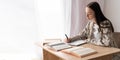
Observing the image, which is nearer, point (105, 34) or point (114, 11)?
point (105, 34)

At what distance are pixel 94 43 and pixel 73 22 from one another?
29.6 inches

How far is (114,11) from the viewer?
2740mm

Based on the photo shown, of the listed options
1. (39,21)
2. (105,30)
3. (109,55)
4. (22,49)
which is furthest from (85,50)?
(22,49)

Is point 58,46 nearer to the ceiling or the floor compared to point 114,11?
nearer to the floor

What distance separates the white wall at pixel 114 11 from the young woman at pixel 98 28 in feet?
2.06

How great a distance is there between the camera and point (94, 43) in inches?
80.8

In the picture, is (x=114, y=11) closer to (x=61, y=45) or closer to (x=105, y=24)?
(x=105, y=24)

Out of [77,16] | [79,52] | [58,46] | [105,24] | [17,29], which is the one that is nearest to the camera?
[79,52]

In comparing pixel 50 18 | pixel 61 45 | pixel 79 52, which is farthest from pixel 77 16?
pixel 79 52

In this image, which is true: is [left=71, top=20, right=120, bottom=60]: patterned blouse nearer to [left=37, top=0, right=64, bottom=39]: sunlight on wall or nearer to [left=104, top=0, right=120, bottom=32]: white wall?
[left=37, top=0, right=64, bottom=39]: sunlight on wall

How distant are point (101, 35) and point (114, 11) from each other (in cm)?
85

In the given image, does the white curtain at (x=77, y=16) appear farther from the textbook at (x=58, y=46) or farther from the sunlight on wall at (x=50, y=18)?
the textbook at (x=58, y=46)

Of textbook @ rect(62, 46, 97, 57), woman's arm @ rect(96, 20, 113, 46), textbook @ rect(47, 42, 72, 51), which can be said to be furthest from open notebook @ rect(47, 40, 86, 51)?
woman's arm @ rect(96, 20, 113, 46)

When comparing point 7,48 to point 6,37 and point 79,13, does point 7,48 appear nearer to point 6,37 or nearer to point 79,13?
point 6,37
